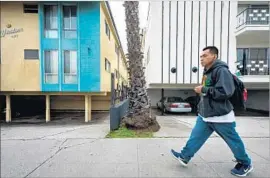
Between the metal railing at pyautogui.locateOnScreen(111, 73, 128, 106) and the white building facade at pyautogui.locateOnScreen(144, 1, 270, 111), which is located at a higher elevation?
the white building facade at pyautogui.locateOnScreen(144, 1, 270, 111)

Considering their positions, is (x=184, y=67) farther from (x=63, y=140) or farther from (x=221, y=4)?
(x=63, y=140)

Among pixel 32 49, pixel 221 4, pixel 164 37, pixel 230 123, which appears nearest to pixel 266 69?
pixel 221 4

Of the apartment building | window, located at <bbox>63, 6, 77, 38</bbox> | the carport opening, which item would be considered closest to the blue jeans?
the apartment building

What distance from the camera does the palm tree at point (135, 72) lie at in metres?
6.73

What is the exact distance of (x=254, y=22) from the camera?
1146 centimetres

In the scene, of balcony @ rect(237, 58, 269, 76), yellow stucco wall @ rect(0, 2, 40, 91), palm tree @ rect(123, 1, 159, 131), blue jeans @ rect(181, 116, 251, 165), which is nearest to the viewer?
blue jeans @ rect(181, 116, 251, 165)

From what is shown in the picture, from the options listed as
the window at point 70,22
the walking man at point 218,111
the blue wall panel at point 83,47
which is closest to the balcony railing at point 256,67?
the blue wall panel at point 83,47

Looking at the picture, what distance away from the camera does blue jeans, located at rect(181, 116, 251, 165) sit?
314cm

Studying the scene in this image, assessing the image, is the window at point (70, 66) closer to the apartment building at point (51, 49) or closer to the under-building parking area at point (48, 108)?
the apartment building at point (51, 49)

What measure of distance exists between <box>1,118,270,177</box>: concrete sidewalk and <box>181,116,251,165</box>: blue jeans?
34cm

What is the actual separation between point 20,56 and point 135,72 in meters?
7.37

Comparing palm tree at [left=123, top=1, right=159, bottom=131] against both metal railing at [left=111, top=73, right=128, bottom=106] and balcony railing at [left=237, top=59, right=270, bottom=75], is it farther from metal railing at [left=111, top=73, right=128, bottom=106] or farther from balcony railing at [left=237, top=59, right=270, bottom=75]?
balcony railing at [left=237, top=59, right=270, bottom=75]

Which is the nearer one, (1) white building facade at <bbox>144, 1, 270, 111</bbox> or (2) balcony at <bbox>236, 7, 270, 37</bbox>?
(2) balcony at <bbox>236, 7, 270, 37</bbox>

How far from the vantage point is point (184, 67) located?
11836 millimetres
